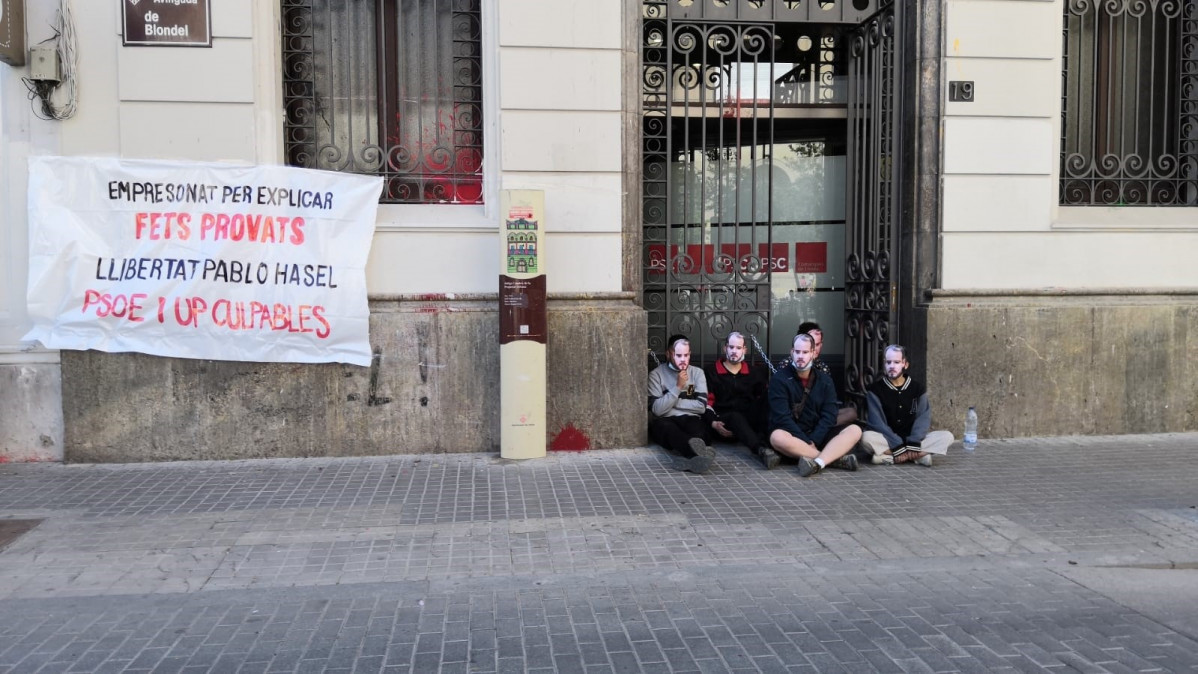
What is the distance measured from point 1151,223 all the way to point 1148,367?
147 cm

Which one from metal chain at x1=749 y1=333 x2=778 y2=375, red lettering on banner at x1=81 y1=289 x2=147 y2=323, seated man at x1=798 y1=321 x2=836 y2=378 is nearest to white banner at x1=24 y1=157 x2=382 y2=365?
red lettering on banner at x1=81 y1=289 x2=147 y2=323

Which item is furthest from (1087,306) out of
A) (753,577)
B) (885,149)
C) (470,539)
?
(470,539)

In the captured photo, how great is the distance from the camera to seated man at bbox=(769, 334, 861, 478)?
297 inches

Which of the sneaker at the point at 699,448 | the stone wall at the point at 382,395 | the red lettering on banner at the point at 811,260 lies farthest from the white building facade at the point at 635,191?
the sneaker at the point at 699,448

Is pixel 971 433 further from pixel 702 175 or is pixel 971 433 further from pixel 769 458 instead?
pixel 702 175

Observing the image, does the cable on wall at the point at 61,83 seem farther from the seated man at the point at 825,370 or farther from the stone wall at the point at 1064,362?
the stone wall at the point at 1064,362

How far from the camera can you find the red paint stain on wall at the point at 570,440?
830 cm

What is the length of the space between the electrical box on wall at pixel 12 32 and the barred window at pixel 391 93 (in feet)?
6.96

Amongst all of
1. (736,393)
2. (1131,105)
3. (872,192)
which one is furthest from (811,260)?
(1131,105)

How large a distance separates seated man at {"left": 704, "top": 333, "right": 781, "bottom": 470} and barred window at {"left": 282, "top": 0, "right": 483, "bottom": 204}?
284cm

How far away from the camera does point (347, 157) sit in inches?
336

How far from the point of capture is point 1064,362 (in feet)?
29.4

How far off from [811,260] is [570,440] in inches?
165

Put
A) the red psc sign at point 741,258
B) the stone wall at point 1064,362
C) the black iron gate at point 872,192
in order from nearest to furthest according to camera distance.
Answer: the stone wall at point 1064,362 → the black iron gate at point 872,192 → the red psc sign at point 741,258
